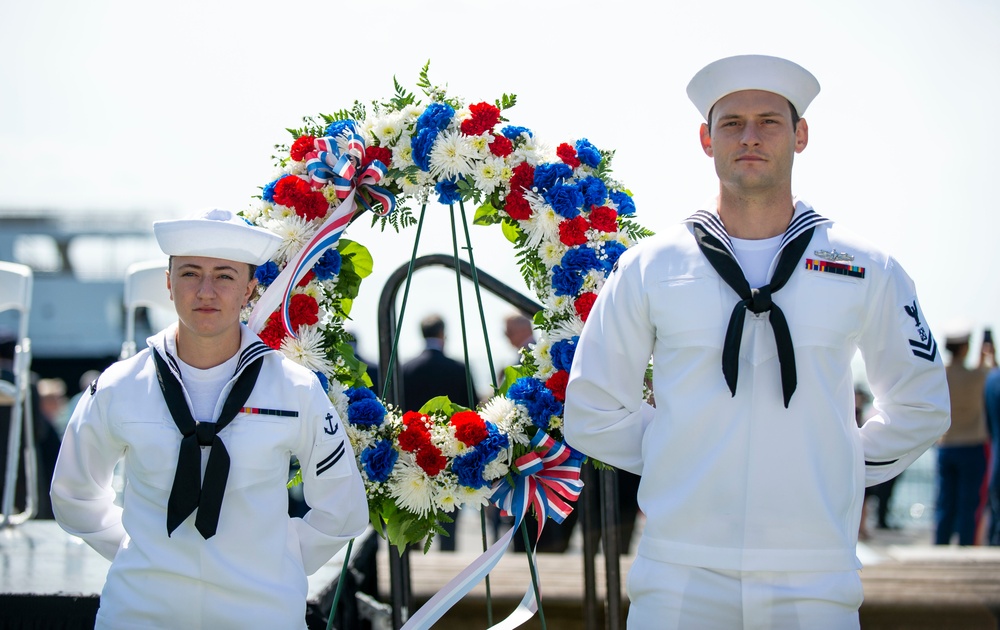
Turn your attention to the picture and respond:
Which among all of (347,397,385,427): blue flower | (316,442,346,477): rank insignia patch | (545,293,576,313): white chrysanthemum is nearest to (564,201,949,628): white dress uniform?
(316,442,346,477): rank insignia patch

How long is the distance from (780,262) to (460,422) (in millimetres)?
1365

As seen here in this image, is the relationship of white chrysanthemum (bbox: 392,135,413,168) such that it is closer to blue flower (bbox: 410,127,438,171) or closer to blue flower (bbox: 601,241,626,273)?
blue flower (bbox: 410,127,438,171)

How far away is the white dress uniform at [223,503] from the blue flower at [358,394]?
1.88 ft

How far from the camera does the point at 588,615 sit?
382cm

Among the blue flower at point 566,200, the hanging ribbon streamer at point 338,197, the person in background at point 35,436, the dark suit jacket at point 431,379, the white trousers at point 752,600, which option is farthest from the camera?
the person in background at point 35,436

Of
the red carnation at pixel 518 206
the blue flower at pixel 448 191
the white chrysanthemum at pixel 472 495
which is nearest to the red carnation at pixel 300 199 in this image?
the blue flower at pixel 448 191

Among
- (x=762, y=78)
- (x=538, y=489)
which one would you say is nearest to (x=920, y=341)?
(x=762, y=78)

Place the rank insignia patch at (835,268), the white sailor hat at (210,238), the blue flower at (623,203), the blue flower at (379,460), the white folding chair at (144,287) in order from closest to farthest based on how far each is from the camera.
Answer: the rank insignia patch at (835,268) → the white sailor hat at (210,238) → the blue flower at (379,460) → the blue flower at (623,203) → the white folding chair at (144,287)

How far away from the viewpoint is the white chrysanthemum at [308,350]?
133 inches

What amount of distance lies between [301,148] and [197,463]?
1.51 metres

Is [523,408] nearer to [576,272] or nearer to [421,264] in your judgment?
[576,272]

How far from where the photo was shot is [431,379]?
19.8 ft

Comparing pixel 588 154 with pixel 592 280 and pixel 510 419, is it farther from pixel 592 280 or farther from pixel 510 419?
pixel 510 419

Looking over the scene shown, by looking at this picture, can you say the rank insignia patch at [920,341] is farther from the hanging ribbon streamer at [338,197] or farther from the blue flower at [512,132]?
the hanging ribbon streamer at [338,197]
